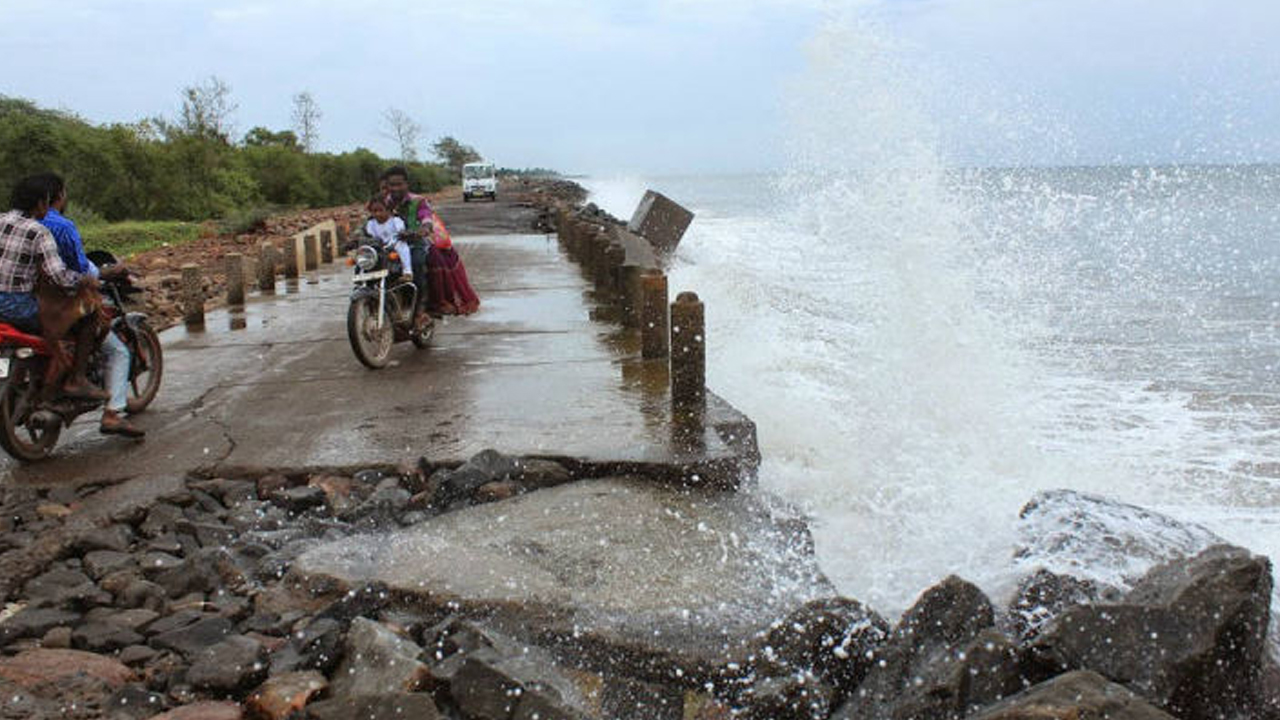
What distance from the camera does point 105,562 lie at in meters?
4.80


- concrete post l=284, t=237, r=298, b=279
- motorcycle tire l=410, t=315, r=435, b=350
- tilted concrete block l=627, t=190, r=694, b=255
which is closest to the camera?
motorcycle tire l=410, t=315, r=435, b=350

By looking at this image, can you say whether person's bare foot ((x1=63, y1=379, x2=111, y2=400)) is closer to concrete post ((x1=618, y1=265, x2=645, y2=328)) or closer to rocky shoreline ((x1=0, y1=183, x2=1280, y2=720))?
rocky shoreline ((x1=0, y1=183, x2=1280, y2=720))

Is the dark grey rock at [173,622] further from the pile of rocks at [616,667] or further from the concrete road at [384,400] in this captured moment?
the concrete road at [384,400]

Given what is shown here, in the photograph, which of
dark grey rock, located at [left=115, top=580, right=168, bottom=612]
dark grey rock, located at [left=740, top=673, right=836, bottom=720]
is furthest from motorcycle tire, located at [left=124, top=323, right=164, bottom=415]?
dark grey rock, located at [left=740, top=673, right=836, bottom=720]

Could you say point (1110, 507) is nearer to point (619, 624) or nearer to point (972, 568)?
point (972, 568)

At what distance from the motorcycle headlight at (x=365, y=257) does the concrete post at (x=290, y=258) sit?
343 inches

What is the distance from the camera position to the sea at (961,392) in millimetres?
5988

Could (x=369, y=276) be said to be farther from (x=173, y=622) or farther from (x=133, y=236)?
(x=133, y=236)

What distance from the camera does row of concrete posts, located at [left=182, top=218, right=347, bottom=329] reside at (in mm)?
11547

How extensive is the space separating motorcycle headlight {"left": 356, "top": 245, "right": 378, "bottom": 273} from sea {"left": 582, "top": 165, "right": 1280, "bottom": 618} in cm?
308

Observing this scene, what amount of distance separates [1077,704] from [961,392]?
254 inches

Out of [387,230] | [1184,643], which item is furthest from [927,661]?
[387,230]

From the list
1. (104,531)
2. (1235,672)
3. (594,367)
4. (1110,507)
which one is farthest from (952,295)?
(104,531)

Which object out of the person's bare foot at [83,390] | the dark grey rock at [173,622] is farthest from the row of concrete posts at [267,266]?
the dark grey rock at [173,622]
